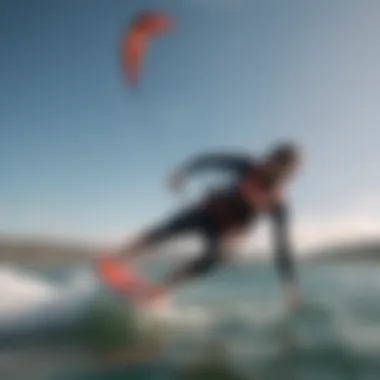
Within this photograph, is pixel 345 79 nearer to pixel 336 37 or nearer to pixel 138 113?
pixel 336 37

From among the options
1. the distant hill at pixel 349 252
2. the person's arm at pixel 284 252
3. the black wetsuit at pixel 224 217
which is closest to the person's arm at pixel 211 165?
the black wetsuit at pixel 224 217

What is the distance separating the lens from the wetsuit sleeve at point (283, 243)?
1.46 metres

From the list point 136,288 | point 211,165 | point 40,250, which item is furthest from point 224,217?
point 40,250

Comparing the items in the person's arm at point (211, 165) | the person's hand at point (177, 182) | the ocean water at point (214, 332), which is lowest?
the ocean water at point (214, 332)

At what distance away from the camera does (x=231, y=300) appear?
1.46m

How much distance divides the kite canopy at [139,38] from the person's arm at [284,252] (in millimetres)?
376

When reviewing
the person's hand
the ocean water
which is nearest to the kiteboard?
the ocean water

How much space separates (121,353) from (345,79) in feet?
2.21

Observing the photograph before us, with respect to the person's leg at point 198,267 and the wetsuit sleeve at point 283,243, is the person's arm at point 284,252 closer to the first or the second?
the wetsuit sleeve at point 283,243

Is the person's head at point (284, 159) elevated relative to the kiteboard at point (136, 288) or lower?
elevated

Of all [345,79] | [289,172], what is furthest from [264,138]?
[345,79]

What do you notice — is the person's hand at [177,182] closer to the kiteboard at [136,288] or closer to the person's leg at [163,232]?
the person's leg at [163,232]

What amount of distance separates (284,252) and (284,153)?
19cm

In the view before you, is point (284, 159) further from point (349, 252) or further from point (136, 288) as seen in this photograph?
point (136, 288)
